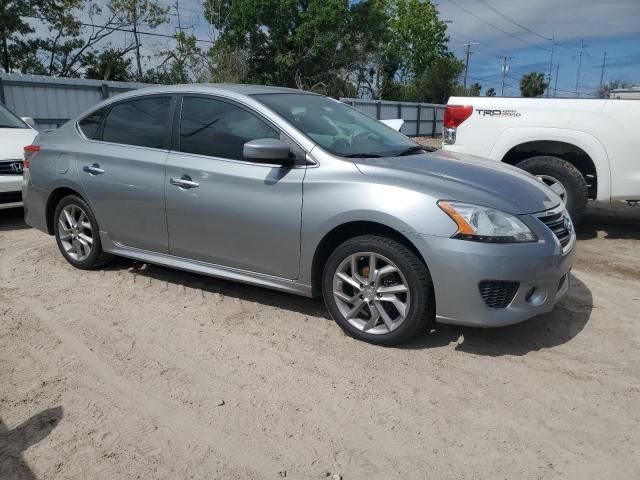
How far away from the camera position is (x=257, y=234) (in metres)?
3.88

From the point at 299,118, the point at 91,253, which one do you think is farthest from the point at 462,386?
the point at 91,253

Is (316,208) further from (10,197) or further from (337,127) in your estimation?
(10,197)

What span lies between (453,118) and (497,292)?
3.85 m

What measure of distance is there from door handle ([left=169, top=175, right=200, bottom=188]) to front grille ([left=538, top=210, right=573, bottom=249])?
2.42m

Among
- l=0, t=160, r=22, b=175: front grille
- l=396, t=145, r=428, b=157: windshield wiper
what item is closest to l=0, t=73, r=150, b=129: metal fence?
l=0, t=160, r=22, b=175: front grille

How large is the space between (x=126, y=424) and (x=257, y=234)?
5.07 feet

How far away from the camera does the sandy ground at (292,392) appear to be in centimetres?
253

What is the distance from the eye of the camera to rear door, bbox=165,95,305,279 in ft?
12.4

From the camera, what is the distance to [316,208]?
11.9 ft

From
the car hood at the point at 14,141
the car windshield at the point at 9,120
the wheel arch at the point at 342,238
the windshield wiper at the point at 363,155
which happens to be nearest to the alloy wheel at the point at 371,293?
the wheel arch at the point at 342,238

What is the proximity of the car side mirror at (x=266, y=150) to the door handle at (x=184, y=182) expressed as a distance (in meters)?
0.61

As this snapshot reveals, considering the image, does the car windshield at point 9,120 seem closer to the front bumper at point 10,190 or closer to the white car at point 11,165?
the white car at point 11,165

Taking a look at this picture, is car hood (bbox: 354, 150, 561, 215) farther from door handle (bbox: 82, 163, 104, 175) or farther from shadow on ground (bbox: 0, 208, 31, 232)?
shadow on ground (bbox: 0, 208, 31, 232)

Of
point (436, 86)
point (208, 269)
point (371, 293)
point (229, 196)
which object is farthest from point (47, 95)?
point (436, 86)
